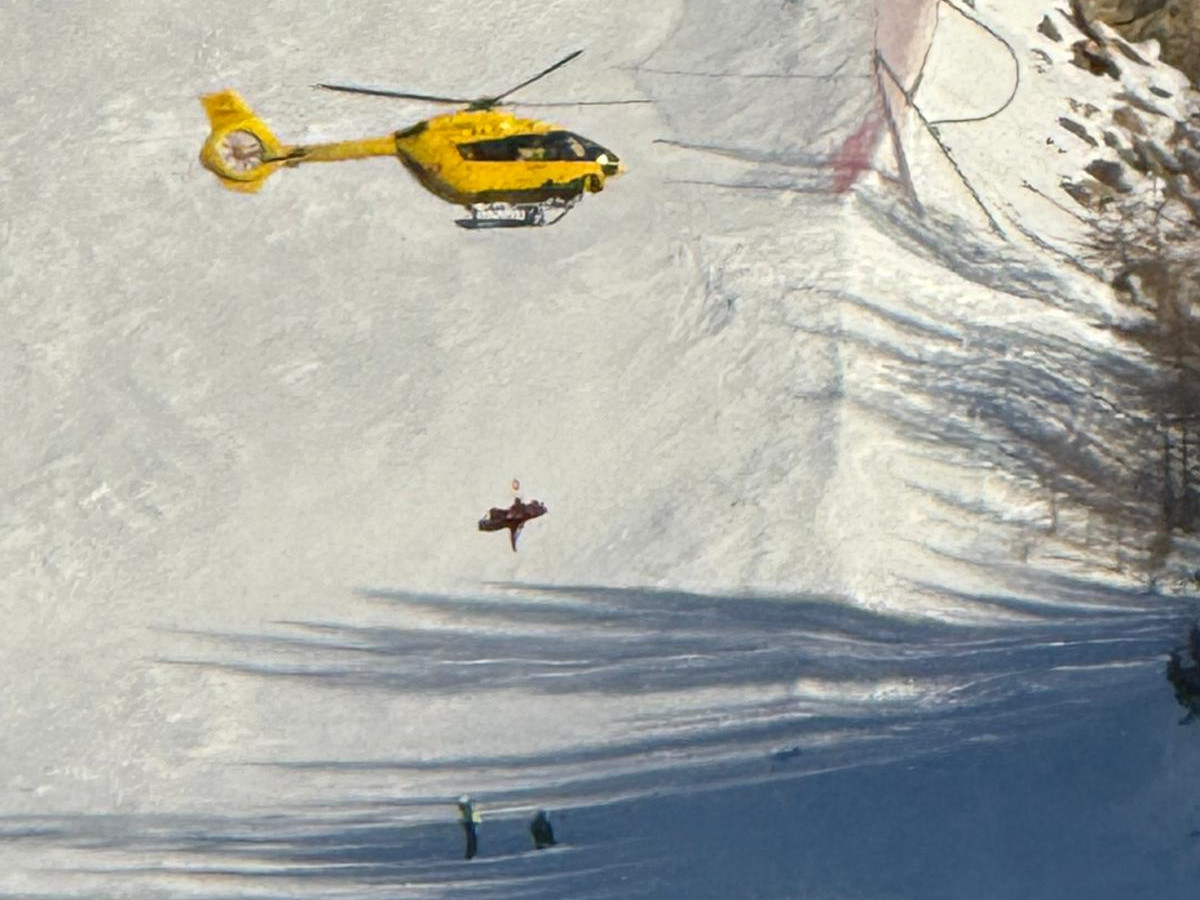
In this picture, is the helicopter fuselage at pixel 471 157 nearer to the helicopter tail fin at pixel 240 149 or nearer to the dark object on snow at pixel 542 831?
the helicopter tail fin at pixel 240 149

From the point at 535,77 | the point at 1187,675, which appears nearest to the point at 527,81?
the point at 535,77

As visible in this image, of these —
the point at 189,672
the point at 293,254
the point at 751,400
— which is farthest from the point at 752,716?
the point at 293,254

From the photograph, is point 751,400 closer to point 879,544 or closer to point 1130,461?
point 879,544

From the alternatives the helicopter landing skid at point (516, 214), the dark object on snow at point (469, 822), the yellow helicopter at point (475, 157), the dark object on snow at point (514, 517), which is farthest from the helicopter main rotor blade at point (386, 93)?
the dark object on snow at point (469, 822)

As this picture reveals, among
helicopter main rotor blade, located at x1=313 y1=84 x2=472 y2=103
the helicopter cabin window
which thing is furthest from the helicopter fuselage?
helicopter main rotor blade, located at x1=313 y1=84 x2=472 y2=103

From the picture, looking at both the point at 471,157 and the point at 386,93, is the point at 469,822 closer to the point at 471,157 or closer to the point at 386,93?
the point at 471,157

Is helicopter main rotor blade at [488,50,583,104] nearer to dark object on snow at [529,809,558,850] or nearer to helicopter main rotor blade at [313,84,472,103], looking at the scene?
helicopter main rotor blade at [313,84,472,103]

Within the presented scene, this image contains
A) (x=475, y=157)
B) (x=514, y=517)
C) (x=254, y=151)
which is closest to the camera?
(x=514, y=517)
